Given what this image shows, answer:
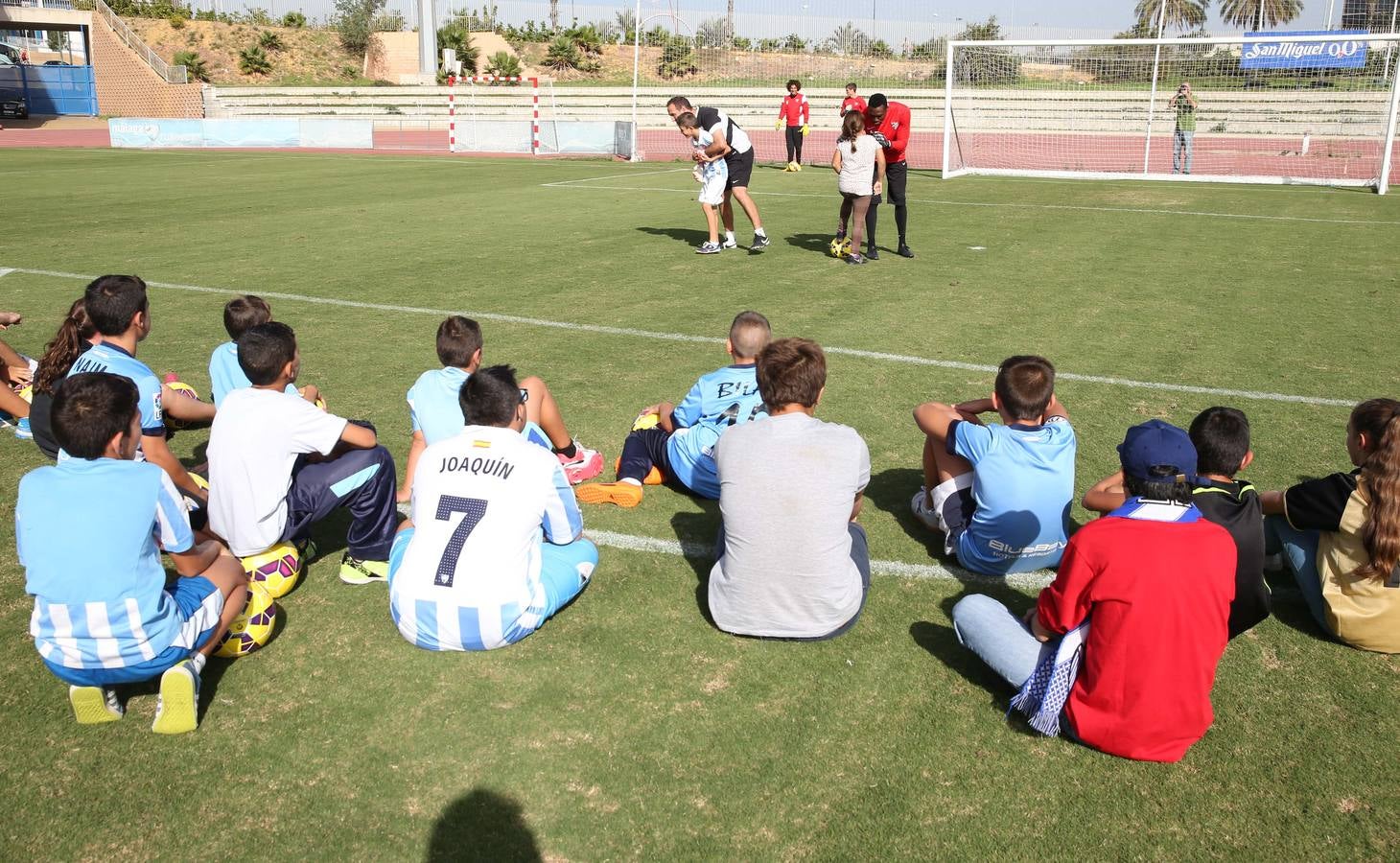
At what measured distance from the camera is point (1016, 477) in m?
4.32

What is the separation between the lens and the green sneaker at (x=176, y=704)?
3.44 metres

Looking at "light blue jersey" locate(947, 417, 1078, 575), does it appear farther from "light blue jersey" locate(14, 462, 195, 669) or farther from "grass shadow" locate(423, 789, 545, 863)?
"light blue jersey" locate(14, 462, 195, 669)

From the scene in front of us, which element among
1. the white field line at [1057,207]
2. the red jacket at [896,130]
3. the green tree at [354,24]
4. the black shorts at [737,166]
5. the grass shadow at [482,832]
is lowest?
the grass shadow at [482,832]

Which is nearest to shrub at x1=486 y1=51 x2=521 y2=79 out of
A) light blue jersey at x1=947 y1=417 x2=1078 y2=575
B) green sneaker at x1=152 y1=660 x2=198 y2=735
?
light blue jersey at x1=947 y1=417 x2=1078 y2=575

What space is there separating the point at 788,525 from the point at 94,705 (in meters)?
2.42

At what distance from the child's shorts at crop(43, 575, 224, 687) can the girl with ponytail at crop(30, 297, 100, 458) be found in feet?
6.12

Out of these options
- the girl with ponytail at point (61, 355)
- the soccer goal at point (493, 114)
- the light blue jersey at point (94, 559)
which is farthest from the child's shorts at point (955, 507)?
the soccer goal at point (493, 114)

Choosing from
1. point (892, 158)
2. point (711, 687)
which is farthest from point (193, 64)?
point (711, 687)

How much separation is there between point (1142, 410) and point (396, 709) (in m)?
5.06

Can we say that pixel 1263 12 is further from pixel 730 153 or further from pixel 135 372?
pixel 135 372

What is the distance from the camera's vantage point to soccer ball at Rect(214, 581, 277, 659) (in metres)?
3.89

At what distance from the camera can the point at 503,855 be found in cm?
295

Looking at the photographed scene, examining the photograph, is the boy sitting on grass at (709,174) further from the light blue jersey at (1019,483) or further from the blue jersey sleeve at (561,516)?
the blue jersey sleeve at (561,516)

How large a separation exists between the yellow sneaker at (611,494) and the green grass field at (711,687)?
0.21 feet
